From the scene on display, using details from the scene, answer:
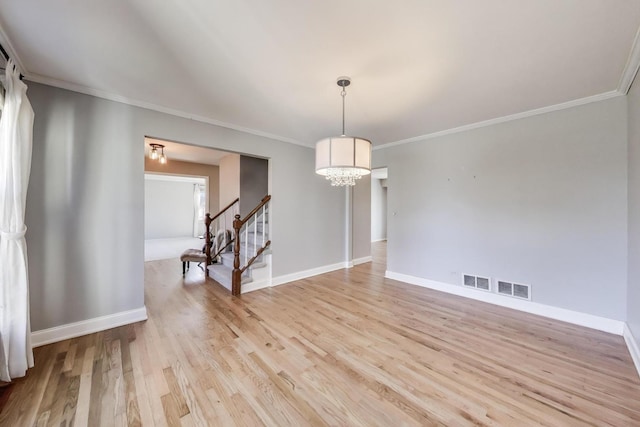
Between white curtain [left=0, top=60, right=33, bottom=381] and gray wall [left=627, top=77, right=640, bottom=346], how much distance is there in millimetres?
5062

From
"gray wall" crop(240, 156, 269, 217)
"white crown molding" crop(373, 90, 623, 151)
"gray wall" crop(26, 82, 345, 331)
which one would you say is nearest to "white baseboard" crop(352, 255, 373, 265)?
"gray wall" crop(240, 156, 269, 217)

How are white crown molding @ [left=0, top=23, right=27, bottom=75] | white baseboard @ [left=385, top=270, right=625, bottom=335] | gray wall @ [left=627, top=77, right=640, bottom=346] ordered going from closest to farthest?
white crown molding @ [left=0, top=23, right=27, bottom=75]
gray wall @ [left=627, top=77, right=640, bottom=346]
white baseboard @ [left=385, top=270, right=625, bottom=335]

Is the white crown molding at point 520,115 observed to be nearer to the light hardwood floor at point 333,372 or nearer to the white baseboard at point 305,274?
the light hardwood floor at point 333,372

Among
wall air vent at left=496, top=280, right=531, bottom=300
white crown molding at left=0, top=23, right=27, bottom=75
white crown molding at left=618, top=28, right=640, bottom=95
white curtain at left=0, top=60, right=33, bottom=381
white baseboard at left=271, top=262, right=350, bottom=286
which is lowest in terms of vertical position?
white baseboard at left=271, top=262, right=350, bottom=286

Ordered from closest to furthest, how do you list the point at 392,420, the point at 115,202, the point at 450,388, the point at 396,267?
the point at 392,420, the point at 450,388, the point at 115,202, the point at 396,267

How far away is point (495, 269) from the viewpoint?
10.9 feet

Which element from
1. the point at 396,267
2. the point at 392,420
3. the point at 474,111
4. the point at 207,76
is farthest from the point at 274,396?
the point at 474,111

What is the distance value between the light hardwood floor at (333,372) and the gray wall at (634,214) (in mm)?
397

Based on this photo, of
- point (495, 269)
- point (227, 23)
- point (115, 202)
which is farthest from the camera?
point (495, 269)

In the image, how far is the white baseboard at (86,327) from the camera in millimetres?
2295

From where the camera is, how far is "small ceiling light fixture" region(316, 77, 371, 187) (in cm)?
222

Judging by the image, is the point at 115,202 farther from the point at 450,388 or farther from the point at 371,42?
the point at 450,388

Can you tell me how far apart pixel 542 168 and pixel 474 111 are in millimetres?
1098

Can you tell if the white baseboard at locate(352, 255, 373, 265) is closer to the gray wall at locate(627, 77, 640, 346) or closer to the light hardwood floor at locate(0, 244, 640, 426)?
the light hardwood floor at locate(0, 244, 640, 426)
